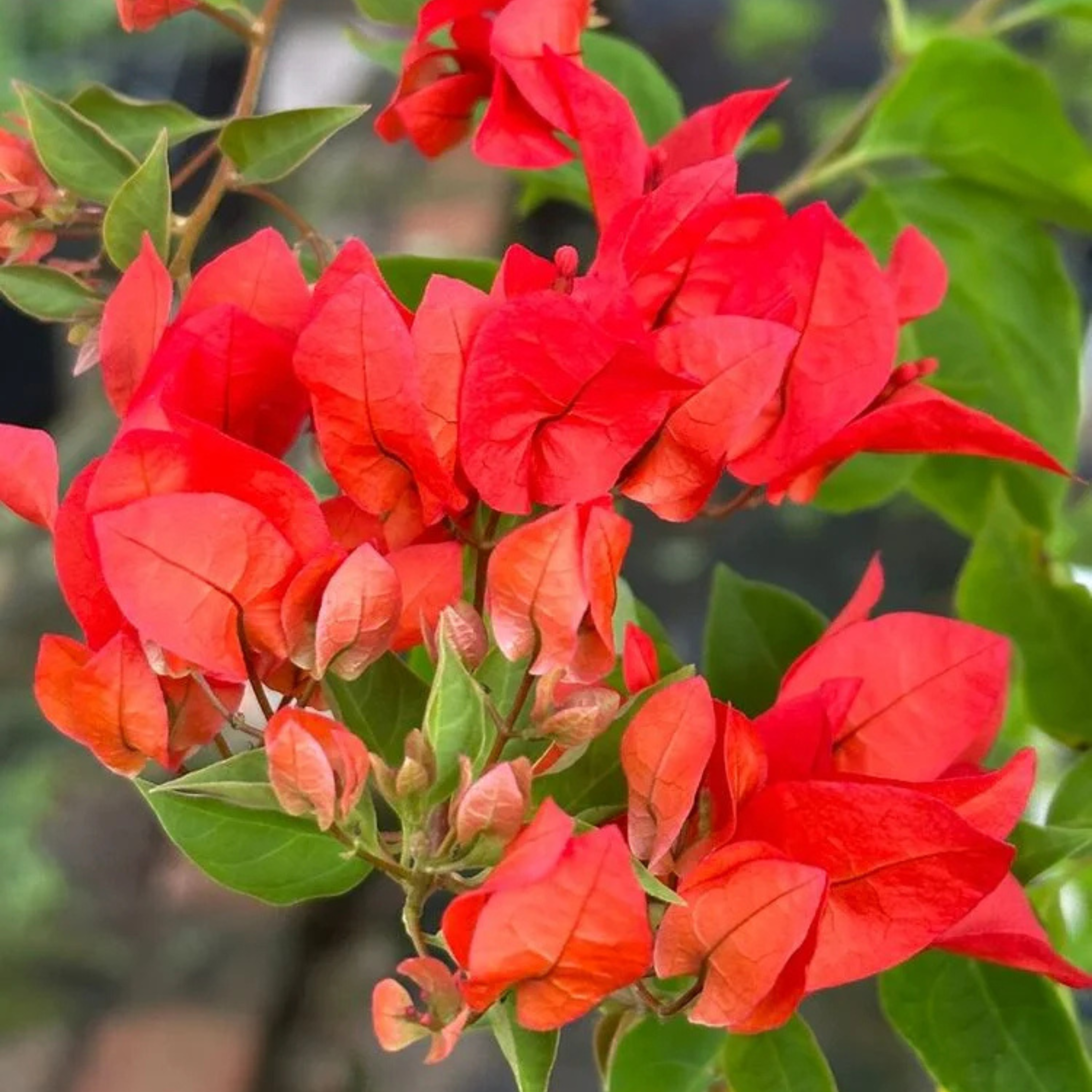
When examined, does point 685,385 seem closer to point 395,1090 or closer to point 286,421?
point 286,421

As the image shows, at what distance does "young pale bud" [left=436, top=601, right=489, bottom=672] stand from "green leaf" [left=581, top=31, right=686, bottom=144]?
0.34 meters

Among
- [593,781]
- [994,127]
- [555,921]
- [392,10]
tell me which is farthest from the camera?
[994,127]

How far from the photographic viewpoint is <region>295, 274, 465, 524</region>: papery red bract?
0.24m

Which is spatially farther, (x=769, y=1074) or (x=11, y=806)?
(x=11, y=806)

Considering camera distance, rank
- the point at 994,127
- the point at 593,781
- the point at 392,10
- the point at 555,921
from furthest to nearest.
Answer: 1. the point at 994,127
2. the point at 392,10
3. the point at 593,781
4. the point at 555,921

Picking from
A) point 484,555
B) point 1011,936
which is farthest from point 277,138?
point 1011,936

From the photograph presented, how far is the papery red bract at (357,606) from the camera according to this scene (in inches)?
9.5

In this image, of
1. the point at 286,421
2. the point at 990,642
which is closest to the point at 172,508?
the point at 286,421

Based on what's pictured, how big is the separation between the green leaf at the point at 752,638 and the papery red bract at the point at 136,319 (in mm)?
188

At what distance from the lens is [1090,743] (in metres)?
0.45

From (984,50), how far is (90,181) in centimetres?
37

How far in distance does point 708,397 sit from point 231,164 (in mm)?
149

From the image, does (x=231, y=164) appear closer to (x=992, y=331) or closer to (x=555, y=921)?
(x=555, y=921)

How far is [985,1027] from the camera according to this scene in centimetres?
35
